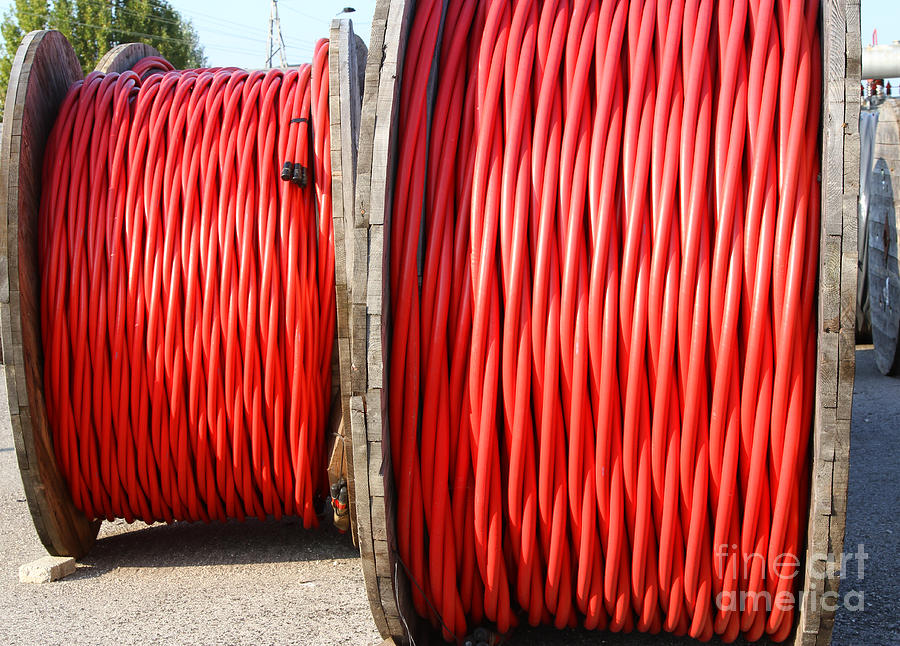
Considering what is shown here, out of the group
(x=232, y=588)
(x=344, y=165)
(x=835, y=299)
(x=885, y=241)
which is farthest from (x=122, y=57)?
(x=885, y=241)

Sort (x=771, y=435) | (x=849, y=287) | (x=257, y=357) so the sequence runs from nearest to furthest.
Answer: (x=849, y=287), (x=771, y=435), (x=257, y=357)

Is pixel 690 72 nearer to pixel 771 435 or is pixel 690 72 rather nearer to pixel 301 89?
pixel 771 435

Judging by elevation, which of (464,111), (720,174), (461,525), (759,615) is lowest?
(759,615)

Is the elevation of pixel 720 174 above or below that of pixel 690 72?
below

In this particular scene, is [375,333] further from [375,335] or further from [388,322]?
[388,322]

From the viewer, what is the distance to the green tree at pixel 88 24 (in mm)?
27500

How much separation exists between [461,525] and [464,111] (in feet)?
4.70

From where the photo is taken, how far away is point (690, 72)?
317 centimetres

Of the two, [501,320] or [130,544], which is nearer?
[501,320]

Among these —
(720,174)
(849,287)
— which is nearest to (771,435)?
(849,287)

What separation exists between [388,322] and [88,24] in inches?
1105

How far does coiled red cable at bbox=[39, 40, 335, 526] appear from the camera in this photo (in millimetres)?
4188

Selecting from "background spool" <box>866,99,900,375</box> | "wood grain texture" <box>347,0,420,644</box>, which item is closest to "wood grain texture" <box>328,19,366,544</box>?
"wood grain texture" <box>347,0,420,644</box>

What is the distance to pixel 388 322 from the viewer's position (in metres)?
3.21
